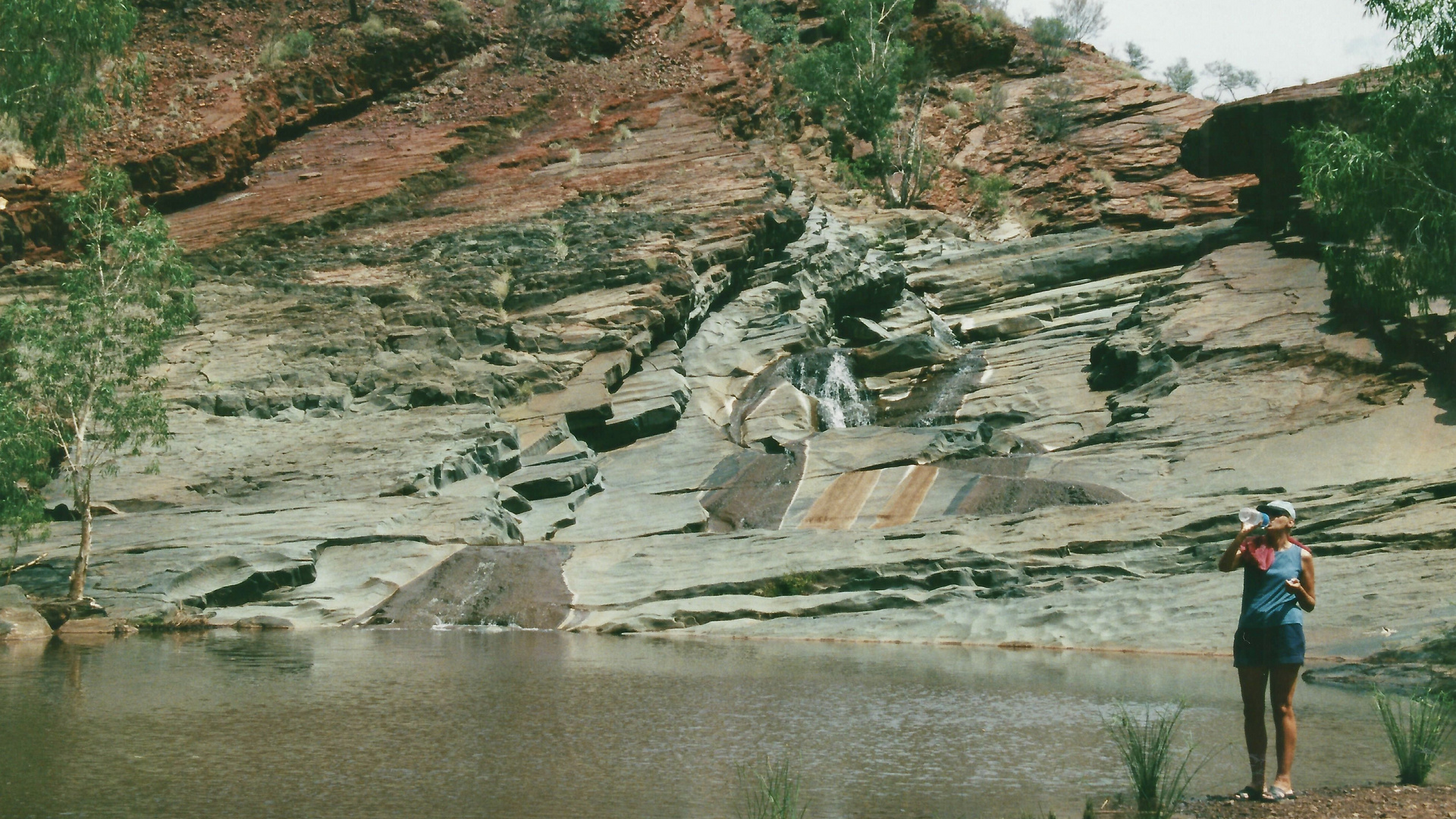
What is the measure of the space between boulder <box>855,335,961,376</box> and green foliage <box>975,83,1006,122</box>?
1098 inches

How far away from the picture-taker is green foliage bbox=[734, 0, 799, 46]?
6225cm

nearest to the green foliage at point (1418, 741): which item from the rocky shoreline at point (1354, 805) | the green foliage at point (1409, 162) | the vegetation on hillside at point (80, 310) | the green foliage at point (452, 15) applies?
the rocky shoreline at point (1354, 805)

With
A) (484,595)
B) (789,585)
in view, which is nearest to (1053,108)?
(789,585)

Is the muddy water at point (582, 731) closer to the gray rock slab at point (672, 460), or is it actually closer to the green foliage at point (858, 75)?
the gray rock slab at point (672, 460)

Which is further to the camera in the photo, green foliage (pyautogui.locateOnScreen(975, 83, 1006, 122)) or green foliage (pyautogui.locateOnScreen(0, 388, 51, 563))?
green foliage (pyautogui.locateOnScreen(975, 83, 1006, 122))

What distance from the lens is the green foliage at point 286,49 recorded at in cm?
5272

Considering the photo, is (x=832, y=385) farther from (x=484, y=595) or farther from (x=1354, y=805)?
(x=1354, y=805)

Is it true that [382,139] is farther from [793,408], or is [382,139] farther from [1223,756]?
[1223,756]

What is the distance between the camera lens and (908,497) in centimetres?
2461

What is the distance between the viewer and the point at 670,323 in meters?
35.3

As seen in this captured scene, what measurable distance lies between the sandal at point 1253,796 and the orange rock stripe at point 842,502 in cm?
1708

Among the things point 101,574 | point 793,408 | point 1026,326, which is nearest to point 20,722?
point 101,574

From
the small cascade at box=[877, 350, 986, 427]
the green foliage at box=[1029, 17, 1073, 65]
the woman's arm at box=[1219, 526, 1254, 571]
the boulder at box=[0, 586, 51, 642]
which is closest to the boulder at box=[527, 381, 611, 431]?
the small cascade at box=[877, 350, 986, 427]

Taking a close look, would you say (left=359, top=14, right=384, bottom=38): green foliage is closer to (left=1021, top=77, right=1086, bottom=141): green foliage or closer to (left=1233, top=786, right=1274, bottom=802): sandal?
(left=1021, top=77, right=1086, bottom=141): green foliage
